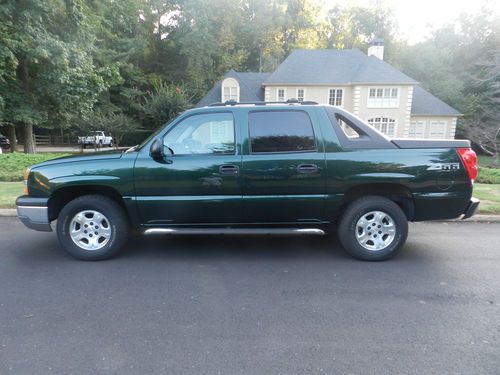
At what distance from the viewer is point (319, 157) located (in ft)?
13.9

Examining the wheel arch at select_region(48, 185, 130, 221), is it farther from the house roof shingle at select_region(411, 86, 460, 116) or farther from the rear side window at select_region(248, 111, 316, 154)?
the house roof shingle at select_region(411, 86, 460, 116)

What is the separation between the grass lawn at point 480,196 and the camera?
677 centimetres

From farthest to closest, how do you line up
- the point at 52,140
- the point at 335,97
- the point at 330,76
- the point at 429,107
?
the point at 52,140 → the point at 429,107 → the point at 335,97 → the point at 330,76

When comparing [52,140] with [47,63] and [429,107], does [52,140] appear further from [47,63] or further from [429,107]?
[429,107]

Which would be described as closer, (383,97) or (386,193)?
(386,193)

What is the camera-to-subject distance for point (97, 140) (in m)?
32.8

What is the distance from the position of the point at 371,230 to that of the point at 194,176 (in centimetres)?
231

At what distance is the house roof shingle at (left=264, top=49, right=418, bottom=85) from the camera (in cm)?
3177

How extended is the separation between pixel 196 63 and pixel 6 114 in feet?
81.9

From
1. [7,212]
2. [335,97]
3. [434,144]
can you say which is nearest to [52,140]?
[335,97]

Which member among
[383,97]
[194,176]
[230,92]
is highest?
[230,92]

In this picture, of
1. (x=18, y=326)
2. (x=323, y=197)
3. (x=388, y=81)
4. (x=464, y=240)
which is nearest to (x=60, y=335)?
(x=18, y=326)

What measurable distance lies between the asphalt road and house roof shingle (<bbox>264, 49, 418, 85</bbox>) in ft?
96.5

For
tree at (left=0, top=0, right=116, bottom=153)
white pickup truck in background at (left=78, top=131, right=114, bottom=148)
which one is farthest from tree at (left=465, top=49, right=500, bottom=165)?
white pickup truck in background at (left=78, top=131, right=114, bottom=148)
